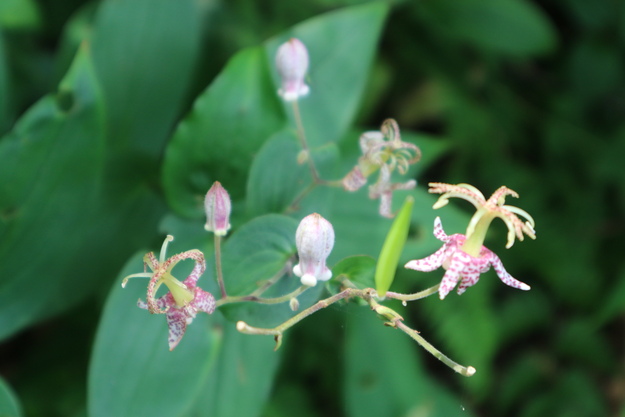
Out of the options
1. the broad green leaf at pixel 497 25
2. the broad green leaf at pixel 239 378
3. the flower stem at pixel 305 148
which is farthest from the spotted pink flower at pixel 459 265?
the broad green leaf at pixel 497 25

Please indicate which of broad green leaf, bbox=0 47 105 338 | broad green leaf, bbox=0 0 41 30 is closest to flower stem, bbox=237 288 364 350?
broad green leaf, bbox=0 47 105 338

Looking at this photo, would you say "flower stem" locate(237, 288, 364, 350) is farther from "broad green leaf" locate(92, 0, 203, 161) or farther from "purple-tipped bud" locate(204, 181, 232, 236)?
"broad green leaf" locate(92, 0, 203, 161)

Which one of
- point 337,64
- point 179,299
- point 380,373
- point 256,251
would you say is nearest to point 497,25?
point 337,64

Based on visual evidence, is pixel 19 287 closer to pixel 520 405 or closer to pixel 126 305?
pixel 126 305

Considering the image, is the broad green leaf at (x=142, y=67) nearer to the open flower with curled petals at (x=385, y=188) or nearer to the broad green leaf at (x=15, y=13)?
the broad green leaf at (x=15, y=13)

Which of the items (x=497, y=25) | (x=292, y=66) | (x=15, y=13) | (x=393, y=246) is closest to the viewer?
(x=393, y=246)

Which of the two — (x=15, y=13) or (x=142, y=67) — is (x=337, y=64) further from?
(x=15, y=13)
